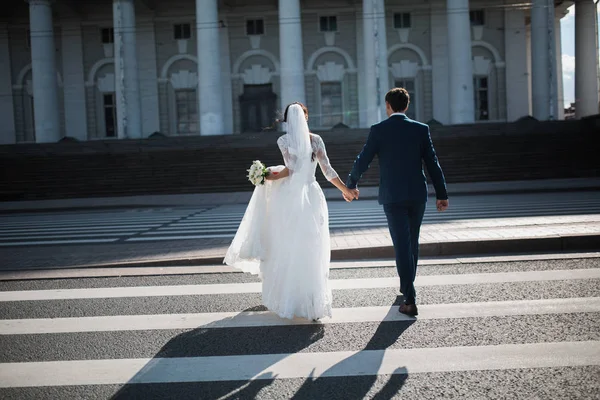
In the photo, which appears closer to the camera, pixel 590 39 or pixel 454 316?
pixel 454 316

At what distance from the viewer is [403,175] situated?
5684 mm

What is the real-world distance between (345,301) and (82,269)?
4129mm

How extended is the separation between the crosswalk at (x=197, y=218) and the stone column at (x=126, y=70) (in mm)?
15743

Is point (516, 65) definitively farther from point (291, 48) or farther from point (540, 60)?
point (291, 48)

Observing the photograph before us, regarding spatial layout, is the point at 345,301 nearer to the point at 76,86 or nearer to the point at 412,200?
the point at 412,200

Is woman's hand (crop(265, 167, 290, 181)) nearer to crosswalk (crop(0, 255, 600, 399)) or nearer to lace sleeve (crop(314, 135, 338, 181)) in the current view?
lace sleeve (crop(314, 135, 338, 181))

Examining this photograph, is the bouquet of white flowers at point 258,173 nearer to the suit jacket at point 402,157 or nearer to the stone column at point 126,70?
the suit jacket at point 402,157

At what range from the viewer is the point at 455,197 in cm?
1967

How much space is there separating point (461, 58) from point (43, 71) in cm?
2397

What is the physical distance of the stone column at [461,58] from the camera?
108 ft

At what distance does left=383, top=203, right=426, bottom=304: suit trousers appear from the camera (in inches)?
220

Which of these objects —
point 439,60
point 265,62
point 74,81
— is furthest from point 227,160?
point 439,60

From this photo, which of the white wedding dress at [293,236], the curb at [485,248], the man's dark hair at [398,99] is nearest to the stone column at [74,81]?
the curb at [485,248]

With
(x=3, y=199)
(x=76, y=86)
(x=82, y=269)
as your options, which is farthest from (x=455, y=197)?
(x=76, y=86)
